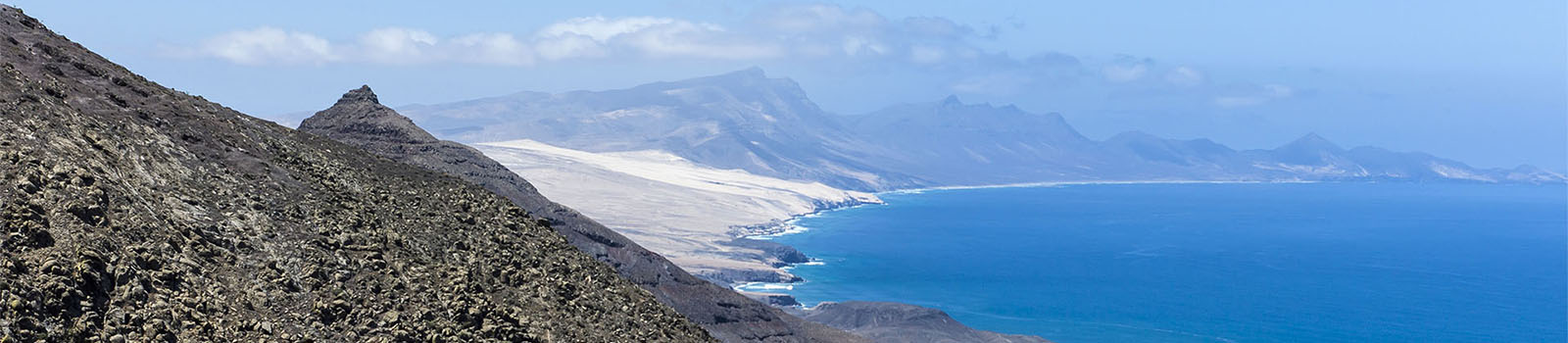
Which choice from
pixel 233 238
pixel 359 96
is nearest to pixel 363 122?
pixel 359 96

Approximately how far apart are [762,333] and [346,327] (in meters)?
31.0

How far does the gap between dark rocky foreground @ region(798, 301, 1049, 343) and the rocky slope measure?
39110 mm

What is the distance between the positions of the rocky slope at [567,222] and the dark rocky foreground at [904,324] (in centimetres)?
3911

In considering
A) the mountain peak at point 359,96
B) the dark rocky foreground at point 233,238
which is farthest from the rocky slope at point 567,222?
the dark rocky foreground at point 233,238

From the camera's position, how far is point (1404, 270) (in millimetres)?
183375

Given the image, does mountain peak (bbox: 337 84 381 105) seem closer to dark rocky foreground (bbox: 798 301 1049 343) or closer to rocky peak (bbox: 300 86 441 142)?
rocky peak (bbox: 300 86 441 142)

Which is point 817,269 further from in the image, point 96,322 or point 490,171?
point 96,322

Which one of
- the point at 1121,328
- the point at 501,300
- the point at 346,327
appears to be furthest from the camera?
the point at 1121,328

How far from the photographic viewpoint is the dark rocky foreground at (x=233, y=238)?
1700cm

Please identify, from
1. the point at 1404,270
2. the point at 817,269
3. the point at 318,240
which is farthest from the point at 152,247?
the point at 1404,270

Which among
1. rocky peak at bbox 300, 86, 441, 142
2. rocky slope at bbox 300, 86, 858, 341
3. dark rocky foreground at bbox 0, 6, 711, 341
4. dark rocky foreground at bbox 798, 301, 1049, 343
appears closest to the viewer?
dark rocky foreground at bbox 0, 6, 711, 341

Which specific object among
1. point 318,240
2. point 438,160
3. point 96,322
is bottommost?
point 96,322

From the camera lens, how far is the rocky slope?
1863 inches

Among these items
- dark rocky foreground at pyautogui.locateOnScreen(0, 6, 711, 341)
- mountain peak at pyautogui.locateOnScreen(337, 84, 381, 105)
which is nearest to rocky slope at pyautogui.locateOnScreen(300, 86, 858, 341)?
mountain peak at pyautogui.locateOnScreen(337, 84, 381, 105)
